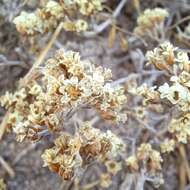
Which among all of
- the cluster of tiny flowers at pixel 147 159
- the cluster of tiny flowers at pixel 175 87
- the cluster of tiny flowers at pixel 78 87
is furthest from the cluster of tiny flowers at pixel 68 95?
the cluster of tiny flowers at pixel 147 159

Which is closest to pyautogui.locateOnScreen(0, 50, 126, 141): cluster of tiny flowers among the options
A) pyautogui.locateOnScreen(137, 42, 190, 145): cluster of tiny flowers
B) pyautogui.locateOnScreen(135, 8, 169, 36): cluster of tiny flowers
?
pyautogui.locateOnScreen(137, 42, 190, 145): cluster of tiny flowers

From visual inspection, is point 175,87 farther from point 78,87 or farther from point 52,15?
point 52,15

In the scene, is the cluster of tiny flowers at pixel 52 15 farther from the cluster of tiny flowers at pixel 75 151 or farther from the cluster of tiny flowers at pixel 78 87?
the cluster of tiny flowers at pixel 75 151

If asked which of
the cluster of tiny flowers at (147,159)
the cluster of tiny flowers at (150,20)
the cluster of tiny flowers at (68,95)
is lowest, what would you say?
the cluster of tiny flowers at (147,159)

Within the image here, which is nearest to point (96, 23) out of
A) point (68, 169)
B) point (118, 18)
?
point (118, 18)

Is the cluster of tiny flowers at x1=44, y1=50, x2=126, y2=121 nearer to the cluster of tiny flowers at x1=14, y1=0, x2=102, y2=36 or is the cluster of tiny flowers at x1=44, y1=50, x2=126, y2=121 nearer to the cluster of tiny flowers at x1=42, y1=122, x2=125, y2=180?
the cluster of tiny flowers at x1=42, y1=122, x2=125, y2=180

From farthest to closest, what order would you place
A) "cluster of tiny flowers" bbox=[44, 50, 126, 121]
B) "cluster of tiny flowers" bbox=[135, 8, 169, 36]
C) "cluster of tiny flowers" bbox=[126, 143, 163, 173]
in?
"cluster of tiny flowers" bbox=[135, 8, 169, 36]
"cluster of tiny flowers" bbox=[126, 143, 163, 173]
"cluster of tiny flowers" bbox=[44, 50, 126, 121]

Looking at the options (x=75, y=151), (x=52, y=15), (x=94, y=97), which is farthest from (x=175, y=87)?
(x=52, y=15)

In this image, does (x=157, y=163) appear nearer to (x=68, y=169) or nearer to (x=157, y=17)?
(x=68, y=169)
